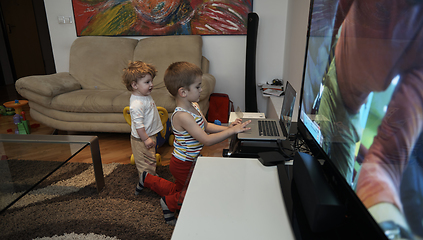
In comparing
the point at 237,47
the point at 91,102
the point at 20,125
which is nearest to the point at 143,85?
the point at 91,102

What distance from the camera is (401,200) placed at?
0.38 m

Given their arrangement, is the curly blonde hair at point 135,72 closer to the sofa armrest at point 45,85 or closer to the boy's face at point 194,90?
the boy's face at point 194,90

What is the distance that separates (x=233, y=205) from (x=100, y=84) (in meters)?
2.77

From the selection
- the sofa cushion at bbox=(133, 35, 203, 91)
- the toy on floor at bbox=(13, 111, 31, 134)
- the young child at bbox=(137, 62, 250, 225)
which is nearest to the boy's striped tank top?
Answer: the young child at bbox=(137, 62, 250, 225)

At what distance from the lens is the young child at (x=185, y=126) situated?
1.24 metres

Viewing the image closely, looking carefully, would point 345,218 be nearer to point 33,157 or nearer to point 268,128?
point 268,128

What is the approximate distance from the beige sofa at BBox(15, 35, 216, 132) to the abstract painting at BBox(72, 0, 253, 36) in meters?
0.20

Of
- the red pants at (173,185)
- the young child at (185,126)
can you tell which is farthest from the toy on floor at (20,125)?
the young child at (185,126)

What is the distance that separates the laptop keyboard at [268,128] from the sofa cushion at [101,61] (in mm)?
2075

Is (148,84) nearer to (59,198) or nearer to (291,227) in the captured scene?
(59,198)

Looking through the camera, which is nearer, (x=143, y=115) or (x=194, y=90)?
(x=194, y=90)

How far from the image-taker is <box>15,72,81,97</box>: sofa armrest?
2.49m

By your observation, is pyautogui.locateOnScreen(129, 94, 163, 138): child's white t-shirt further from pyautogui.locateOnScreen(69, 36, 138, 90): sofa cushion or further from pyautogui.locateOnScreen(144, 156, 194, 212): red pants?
pyautogui.locateOnScreen(69, 36, 138, 90): sofa cushion

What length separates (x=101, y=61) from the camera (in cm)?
304
